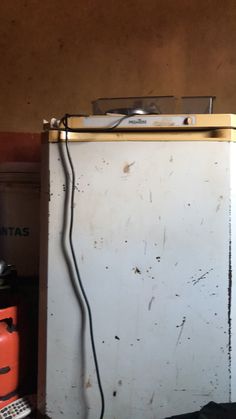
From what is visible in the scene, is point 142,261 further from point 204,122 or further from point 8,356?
point 8,356

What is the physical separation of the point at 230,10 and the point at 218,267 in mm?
1333

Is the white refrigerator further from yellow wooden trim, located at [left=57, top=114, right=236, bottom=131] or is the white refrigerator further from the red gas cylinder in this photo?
the red gas cylinder

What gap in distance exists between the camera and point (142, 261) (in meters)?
1.17

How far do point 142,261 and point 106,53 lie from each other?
119 centimetres

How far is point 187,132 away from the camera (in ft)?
3.77

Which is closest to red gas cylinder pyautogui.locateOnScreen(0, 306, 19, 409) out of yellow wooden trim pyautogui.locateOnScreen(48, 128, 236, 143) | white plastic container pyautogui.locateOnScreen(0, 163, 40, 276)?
white plastic container pyautogui.locateOnScreen(0, 163, 40, 276)

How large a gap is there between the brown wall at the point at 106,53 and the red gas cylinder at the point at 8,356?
3.22 feet

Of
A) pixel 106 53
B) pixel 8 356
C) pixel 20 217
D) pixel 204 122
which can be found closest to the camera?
pixel 204 122

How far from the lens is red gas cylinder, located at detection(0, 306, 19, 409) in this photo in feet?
4.30

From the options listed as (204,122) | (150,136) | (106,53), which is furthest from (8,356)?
(106,53)

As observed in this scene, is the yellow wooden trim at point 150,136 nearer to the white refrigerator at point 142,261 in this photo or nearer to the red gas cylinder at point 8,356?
the white refrigerator at point 142,261

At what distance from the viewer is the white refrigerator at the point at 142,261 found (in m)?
1.15

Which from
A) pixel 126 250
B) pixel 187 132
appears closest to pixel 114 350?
pixel 126 250

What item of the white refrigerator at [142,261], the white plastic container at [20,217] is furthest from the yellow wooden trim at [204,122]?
the white plastic container at [20,217]
